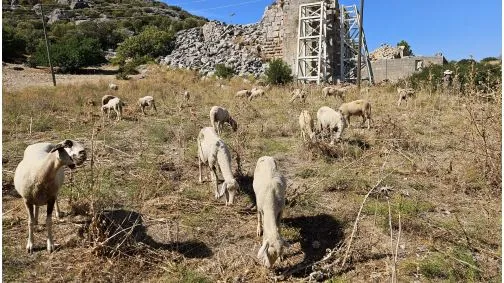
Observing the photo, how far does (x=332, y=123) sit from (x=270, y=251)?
5.88 m

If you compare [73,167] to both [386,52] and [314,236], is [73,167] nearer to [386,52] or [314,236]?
[314,236]

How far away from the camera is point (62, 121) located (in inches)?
507

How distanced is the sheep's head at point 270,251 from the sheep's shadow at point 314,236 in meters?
0.31

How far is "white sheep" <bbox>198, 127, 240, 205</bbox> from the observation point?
608 cm

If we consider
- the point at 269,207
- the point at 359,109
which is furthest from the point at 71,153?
the point at 359,109

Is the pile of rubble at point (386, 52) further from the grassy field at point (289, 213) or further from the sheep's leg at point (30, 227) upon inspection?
the sheep's leg at point (30, 227)

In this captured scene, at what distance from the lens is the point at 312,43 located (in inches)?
1176

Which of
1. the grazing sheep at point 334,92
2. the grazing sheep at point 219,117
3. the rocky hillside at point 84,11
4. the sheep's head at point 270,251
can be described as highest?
the rocky hillside at point 84,11

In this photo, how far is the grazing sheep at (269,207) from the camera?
4625 millimetres

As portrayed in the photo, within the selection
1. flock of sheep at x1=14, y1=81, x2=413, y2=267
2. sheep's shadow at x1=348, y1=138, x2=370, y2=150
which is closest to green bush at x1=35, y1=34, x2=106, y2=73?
sheep's shadow at x1=348, y1=138, x2=370, y2=150

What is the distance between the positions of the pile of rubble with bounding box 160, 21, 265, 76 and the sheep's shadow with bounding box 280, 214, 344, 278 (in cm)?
2489

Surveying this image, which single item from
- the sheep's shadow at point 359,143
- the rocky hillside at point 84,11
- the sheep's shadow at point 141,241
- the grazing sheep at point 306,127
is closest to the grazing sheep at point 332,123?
the grazing sheep at point 306,127

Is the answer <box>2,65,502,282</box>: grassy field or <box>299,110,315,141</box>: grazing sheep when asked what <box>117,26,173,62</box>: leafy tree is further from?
<box>299,110,315,141</box>: grazing sheep

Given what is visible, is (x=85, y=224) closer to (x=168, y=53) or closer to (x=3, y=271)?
(x=3, y=271)
